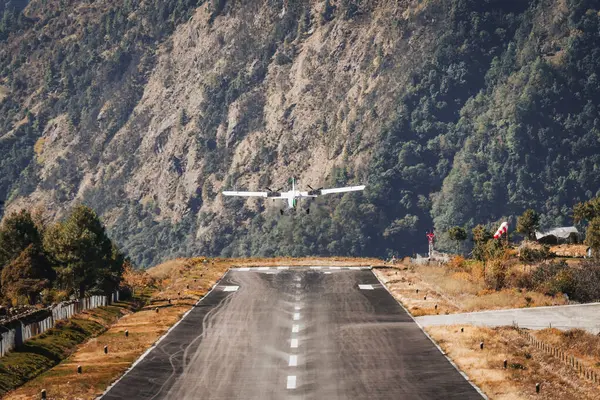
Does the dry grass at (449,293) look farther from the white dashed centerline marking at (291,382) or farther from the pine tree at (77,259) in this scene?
the pine tree at (77,259)

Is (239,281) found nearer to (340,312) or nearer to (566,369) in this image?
(340,312)

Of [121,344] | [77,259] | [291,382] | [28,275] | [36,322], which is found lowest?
[291,382]

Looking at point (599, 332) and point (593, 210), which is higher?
point (593, 210)

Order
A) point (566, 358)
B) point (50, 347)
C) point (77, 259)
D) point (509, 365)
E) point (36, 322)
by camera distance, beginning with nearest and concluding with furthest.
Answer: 1. point (509, 365)
2. point (566, 358)
3. point (50, 347)
4. point (36, 322)
5. point (77, 259)

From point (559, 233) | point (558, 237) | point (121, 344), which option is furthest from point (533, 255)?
point (121, 344)

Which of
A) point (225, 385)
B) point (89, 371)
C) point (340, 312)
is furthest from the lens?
point (340, 312)

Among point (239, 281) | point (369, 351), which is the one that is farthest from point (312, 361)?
point (239, 281)

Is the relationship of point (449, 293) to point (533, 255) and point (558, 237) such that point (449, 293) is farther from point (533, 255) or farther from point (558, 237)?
point (558, 237)
